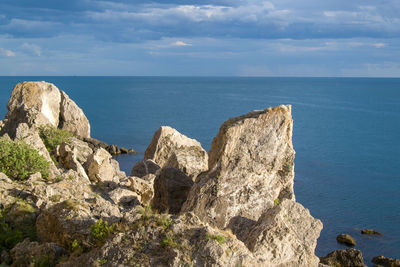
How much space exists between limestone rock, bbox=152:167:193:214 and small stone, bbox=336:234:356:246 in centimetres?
2302

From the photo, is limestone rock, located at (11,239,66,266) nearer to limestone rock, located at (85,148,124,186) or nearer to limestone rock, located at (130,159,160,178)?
limestone rock, located at (85,148,124,186)

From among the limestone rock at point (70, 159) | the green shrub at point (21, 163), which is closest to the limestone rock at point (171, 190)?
the limestone rock at point (70, 159)

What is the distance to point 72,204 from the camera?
703 inches

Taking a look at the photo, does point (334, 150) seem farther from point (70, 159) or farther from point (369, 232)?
point (70, 159)

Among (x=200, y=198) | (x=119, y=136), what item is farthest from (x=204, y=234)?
(x=119, y=136)

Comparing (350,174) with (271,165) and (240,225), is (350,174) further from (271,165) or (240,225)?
(240,225)

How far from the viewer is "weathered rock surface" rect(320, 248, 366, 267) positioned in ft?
121

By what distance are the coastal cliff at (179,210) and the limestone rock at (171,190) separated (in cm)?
7

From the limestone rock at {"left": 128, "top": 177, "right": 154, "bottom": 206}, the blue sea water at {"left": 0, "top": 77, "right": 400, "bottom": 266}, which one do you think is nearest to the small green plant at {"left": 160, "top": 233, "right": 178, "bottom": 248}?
the limestone rock at {"left": 128, "top": 177, "right": 154, "bottom": 206}

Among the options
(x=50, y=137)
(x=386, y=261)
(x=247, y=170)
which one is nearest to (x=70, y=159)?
(x=247, y=170)

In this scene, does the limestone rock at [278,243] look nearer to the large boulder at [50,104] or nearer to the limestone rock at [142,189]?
the limestone rock at [142,189]

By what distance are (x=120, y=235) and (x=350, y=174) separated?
220ft

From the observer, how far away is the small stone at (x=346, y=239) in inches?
1720

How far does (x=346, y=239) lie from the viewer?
44.0 meters
